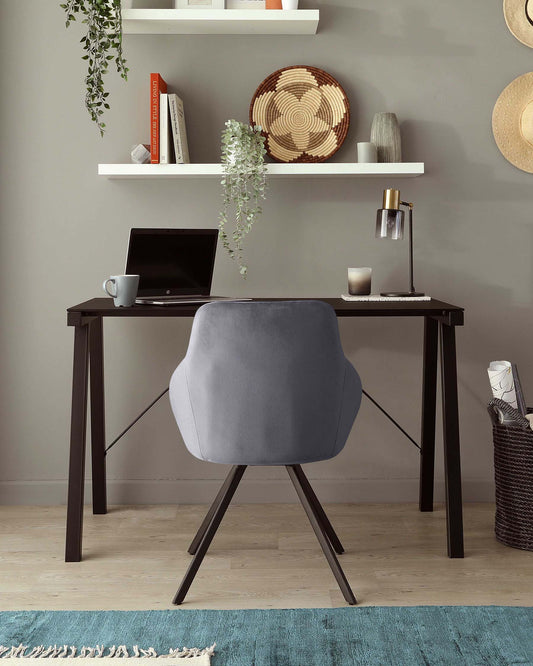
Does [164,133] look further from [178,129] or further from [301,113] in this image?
[301,113]

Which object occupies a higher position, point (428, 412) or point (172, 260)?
point (172, 260)

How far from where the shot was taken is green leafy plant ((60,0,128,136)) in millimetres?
2623

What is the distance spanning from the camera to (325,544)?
2.15m

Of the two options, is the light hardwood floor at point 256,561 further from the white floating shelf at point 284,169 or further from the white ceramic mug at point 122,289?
the white floating shelf at point 284,169

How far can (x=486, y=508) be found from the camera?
2.92 metres

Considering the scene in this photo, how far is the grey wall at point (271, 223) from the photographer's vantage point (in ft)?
9.50

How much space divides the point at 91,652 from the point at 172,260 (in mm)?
1325

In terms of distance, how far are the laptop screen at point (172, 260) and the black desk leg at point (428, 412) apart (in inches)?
32.3

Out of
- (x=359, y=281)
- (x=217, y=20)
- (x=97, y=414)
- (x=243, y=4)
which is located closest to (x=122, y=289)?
(x=97, y=414)

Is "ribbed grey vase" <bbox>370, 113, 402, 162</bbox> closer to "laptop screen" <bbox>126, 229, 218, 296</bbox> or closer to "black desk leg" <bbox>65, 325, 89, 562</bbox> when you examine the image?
"laptop screen" <bbox>126, 229, 218, 296</bbox>

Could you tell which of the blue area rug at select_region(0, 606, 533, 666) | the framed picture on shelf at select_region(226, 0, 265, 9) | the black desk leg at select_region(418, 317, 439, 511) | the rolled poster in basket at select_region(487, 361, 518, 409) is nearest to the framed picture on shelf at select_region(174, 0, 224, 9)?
the framed picture on shelf at select_region(226, 0, 265, 9)

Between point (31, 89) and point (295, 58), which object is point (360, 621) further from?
point (31, 89)

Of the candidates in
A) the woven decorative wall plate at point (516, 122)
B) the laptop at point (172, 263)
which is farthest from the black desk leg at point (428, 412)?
the laptop at point (172, 263)

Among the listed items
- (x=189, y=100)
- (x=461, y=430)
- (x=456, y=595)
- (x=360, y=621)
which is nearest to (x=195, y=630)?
(x=360, y=621)
